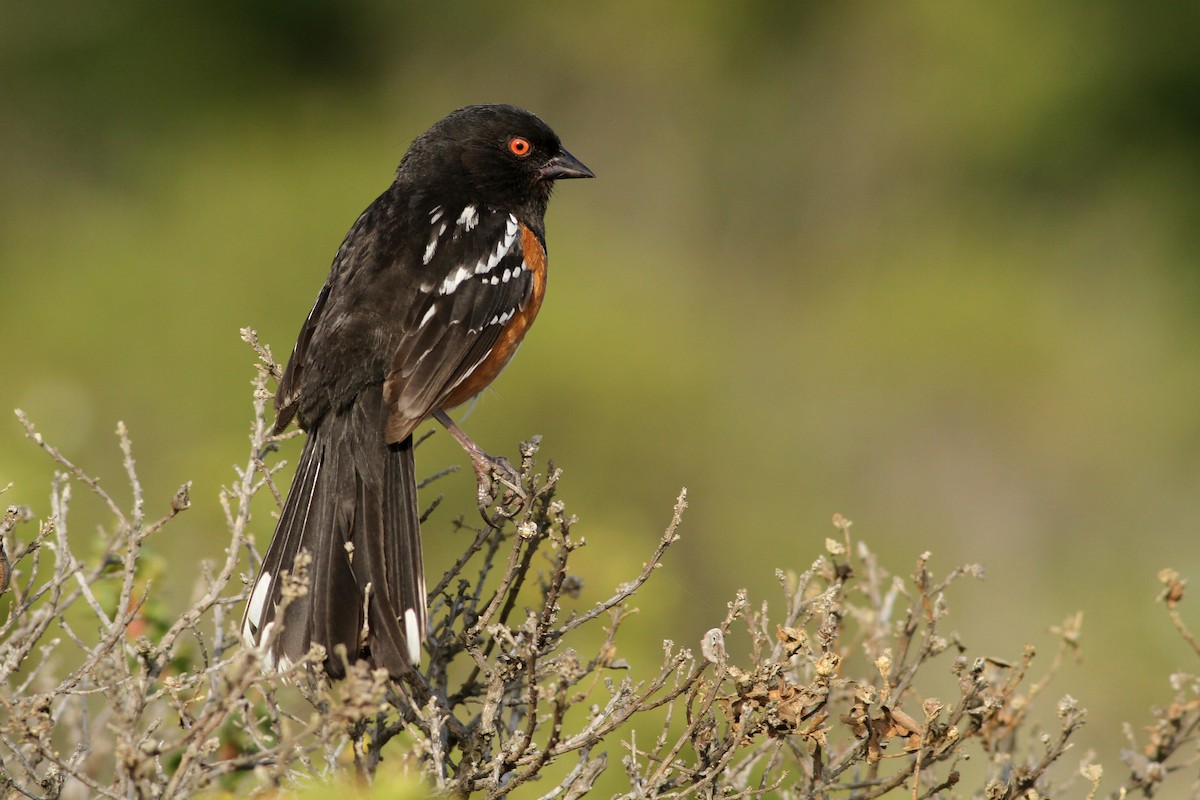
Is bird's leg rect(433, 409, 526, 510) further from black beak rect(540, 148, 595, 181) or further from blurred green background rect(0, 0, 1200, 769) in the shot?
blurred green background rect(0, 0, 1200, 769)

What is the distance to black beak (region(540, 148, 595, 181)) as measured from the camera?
10.4ft

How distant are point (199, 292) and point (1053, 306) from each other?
6.56 metres

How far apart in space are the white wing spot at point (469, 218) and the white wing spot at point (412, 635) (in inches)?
40.7

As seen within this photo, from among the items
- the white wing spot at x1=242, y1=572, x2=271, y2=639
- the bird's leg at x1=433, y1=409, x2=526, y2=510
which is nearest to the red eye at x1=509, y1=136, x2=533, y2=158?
the bird's leg at x1=433, y1=409, x2=526, y2=510

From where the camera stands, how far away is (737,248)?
1192cm

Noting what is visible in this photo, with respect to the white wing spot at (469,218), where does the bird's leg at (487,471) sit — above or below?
below

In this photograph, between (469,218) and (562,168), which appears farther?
(562,168)

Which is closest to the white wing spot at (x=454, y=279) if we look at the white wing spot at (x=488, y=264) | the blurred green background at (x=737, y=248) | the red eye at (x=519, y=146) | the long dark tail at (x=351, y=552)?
the white wing spot at (x=488, y=264)

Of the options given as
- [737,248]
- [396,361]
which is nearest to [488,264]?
[396,361]

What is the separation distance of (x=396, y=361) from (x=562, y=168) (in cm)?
82

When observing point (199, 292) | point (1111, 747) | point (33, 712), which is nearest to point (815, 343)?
point (199, 292)

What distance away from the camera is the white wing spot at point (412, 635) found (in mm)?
1979

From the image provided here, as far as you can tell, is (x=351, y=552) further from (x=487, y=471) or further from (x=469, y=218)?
(x=469, y=218)

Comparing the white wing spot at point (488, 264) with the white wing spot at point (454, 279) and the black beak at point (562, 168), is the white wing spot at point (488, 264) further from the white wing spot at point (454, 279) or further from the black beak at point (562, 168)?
the black beak at point (562, 168)
